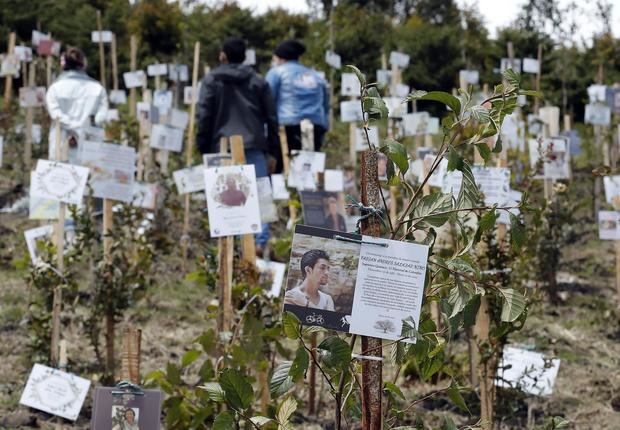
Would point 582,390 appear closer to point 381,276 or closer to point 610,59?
point 381,276

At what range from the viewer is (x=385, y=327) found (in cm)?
244

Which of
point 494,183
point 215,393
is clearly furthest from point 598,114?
point 215,393

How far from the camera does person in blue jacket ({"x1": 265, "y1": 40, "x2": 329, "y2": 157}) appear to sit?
8336mm

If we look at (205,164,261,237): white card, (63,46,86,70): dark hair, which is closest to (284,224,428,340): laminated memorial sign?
(205,164,261,237): white card

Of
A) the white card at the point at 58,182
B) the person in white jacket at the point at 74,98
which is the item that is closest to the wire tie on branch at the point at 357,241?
the white card at the point at 58,182

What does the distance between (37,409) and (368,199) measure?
2981mm

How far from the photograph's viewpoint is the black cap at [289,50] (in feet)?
27.5

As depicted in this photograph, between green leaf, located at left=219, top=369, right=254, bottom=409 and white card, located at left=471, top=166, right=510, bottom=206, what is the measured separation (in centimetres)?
247

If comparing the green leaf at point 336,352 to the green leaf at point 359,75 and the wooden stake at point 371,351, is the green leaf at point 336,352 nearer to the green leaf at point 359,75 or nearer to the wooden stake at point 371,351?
the wooden stake at point 371,351

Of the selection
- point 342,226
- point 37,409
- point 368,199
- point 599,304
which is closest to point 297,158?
point 342,226

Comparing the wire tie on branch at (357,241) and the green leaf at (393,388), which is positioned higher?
the wire tie on branch at (357,241)

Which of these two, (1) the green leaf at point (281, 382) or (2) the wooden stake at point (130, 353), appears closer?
(1) the green leaf at point (281, 382)

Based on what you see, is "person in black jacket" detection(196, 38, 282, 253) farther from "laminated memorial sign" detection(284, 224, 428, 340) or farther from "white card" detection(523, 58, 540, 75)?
"laminated memorial sign" detection(284, 224, 428, 340)

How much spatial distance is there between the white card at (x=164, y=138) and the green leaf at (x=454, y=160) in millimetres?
6293
